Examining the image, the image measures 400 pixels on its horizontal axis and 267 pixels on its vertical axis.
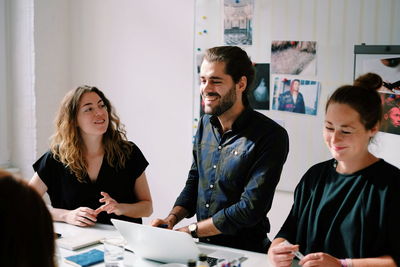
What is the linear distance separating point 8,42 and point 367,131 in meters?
2.96

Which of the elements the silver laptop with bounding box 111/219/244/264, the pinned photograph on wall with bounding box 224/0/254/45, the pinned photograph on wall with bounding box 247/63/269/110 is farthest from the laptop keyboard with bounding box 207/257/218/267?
the pinned photograph on wall with bounding box 224/0/254/45

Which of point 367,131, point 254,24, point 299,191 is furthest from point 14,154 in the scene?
point 367,131

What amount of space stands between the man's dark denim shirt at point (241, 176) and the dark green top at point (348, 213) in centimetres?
25

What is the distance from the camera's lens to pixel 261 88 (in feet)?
10.6

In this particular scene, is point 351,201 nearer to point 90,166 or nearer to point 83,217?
point 83,217

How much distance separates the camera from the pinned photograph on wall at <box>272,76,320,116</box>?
309 cm

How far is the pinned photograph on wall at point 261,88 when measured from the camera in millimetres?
3221

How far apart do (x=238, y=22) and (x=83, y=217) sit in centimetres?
169

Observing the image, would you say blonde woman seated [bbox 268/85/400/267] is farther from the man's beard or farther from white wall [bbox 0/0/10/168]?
white wall [bbox 0/0/10/168]

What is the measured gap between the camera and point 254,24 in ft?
10.6

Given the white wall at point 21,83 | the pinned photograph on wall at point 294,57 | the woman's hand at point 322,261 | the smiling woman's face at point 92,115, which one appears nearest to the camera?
the woman's hand at point 322,261

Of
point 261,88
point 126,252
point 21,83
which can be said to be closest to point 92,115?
point 126,252

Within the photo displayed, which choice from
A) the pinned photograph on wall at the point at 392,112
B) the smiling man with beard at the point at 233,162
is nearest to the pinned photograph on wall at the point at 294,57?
the pinned photograph on wall at the point at 392,112

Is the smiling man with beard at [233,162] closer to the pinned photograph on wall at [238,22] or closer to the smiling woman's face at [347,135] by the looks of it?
the smiling woman's face at [347,135]
